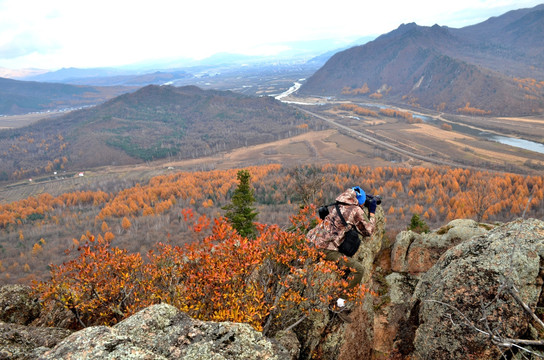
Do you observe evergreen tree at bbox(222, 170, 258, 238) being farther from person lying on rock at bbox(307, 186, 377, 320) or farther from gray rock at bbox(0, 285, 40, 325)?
gray rock at bbox(0, 285, 40, 325)

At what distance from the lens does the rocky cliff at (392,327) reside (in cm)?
843

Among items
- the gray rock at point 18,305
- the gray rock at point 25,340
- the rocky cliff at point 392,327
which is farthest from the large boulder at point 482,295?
the gray rock at point 18,305

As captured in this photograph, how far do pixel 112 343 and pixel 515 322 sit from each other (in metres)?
14.6

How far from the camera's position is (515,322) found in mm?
10781

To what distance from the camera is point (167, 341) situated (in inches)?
387

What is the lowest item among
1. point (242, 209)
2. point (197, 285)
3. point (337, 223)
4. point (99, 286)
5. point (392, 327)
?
point (392, 327)

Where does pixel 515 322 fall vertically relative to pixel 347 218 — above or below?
below

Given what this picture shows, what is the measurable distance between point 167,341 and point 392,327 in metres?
14.4

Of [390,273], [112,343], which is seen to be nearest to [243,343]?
[112,343]

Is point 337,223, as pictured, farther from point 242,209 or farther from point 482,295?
point 242,209

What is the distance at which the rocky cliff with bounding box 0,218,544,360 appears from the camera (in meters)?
8.43

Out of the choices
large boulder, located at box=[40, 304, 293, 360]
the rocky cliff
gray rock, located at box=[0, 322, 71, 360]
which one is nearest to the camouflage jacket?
the rocky cliff

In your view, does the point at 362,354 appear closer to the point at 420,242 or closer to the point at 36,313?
the point at 420,242

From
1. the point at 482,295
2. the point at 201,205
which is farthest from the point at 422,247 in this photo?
the point at 201,205
